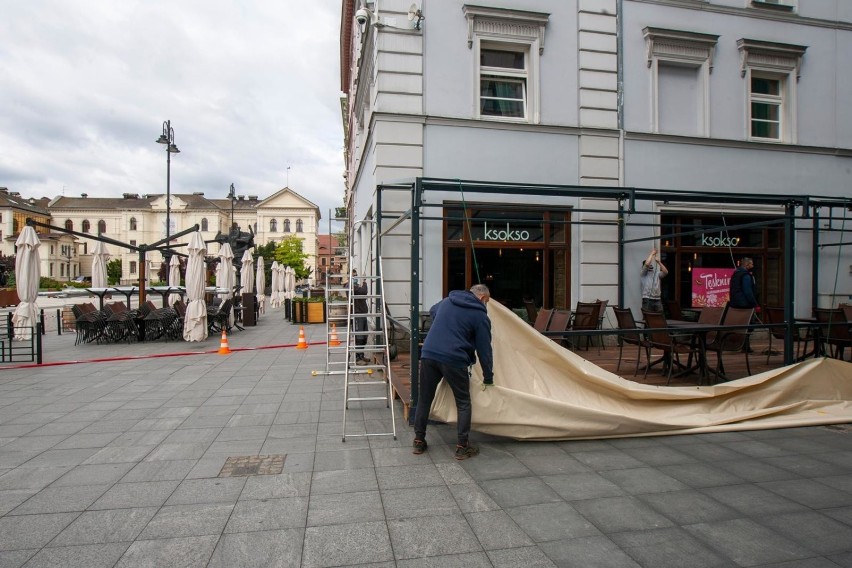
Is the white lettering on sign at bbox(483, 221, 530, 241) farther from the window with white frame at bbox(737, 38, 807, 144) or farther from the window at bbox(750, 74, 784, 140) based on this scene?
the window at bbox(750, 74, 784, 140)

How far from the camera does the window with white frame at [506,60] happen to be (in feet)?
39.4

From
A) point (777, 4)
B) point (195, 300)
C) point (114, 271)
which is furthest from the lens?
point (114, 271)

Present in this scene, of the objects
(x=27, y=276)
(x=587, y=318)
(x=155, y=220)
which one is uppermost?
(x=155, y=220)

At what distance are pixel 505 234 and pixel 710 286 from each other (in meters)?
5.48

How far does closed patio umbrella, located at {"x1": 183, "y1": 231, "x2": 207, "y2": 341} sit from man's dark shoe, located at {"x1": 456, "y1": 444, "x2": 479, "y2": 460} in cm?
1089

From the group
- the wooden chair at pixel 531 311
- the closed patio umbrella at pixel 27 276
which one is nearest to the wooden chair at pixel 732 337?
the wooden chair at pixel 531 311

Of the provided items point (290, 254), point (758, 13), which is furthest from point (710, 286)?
point (290, 254)

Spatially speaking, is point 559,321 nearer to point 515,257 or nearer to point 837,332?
point 515,257

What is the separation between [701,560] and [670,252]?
1086 cm

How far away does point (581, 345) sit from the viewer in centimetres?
1182

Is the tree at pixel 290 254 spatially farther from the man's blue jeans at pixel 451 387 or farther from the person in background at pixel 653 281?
the man's blue jeans at pixel 451 387

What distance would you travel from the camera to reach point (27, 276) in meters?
14.1

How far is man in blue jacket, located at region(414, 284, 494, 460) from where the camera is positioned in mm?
5258

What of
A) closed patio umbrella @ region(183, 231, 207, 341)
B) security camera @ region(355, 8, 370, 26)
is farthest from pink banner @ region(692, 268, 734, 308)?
closed patio umbrella @ region(183, 231, 207, 341)
